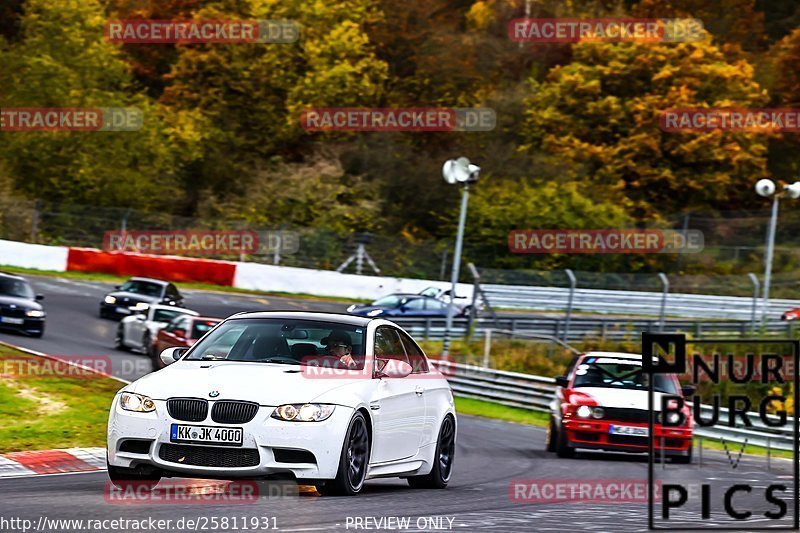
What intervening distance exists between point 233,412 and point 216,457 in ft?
1.08

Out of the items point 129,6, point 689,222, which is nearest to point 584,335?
point 689,222

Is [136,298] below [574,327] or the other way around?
the other way around

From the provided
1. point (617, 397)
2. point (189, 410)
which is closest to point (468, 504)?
point (189, 410)

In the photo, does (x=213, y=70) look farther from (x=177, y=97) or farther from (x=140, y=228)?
(x=140, y=228)

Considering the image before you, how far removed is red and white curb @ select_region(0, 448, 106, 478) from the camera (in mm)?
12430

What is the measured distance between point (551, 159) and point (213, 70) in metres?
16.5

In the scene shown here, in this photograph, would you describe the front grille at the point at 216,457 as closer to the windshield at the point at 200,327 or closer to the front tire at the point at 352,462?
the front tire at the point at 352,462

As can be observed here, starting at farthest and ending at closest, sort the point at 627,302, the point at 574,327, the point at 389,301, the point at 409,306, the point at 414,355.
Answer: the point at 389,301
the point at 409,306
the point at 627,302
the point at 574,327
the point at 414,355

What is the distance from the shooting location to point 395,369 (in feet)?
37.1

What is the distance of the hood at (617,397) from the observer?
17219 mm

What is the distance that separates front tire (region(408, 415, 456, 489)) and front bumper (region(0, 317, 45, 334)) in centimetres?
1721

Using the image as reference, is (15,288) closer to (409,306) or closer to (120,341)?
(120,341)

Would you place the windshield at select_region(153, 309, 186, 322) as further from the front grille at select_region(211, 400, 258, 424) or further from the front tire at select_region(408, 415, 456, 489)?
the front grille at select_region(211, 400, 258, 424)

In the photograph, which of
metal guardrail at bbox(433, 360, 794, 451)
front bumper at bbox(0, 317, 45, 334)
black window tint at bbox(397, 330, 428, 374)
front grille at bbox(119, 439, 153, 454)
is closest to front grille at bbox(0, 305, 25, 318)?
front bumper at bbox(0, 317, 45, 334)
